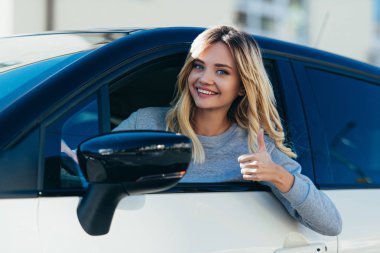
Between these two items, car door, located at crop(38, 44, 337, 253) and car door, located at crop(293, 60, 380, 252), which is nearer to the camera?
car door, located at crop(38, 44, 337, 253)

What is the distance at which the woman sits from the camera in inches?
80.8

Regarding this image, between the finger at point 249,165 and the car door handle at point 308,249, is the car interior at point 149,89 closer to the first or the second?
the finger at point 249,165

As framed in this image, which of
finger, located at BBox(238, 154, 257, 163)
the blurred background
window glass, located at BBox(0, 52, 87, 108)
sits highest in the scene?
the blurred background

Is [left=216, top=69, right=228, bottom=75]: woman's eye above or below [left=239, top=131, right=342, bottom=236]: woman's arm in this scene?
above

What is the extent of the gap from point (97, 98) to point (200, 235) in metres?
0.45

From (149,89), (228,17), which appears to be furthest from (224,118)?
(228,17)

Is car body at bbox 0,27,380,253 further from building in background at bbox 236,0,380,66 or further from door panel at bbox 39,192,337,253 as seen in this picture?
building in background at bbox 236,0,380,66

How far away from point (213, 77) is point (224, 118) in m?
0.20

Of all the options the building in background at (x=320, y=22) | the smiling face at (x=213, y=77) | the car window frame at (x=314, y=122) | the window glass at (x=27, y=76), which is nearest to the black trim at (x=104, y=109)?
the window glass at (x=27, y=76)

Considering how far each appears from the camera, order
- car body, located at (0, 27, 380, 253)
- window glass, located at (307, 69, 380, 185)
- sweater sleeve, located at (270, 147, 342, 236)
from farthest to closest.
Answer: window glass, located at (307, 69, 380, 185) < sweater sleeve, located at (270, 147, 342, 236) < car body, located at (0, 27, 380, 253)

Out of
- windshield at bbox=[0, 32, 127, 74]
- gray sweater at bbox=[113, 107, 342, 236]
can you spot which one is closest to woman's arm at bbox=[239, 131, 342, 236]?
gray sweater at bbox=[113, 107, 342, 236]

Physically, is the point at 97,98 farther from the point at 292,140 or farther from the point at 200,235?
the point at 292,140

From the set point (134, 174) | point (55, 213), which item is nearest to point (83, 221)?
point (55, 213)

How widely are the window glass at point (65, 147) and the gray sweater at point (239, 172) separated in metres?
0.35
